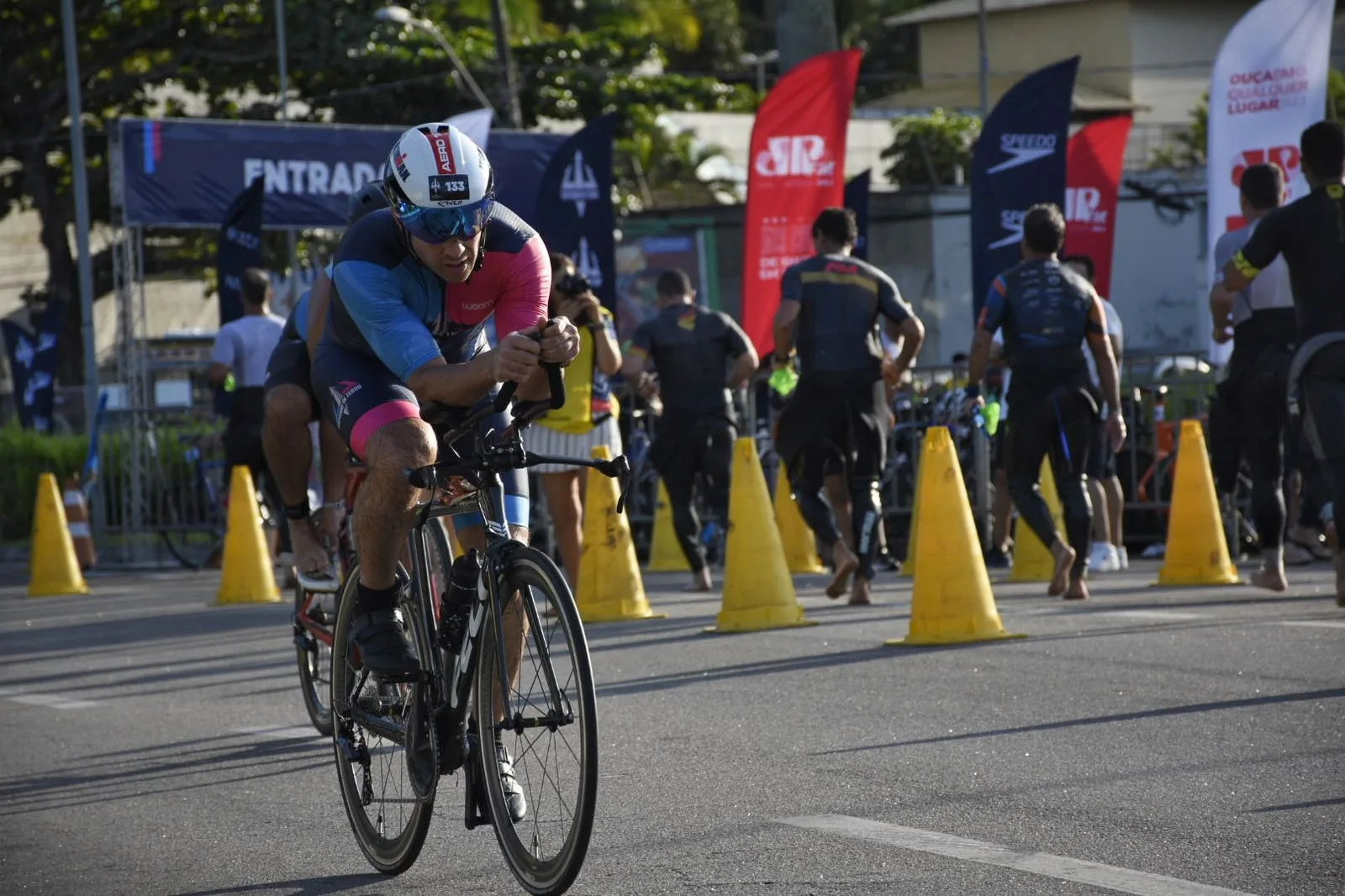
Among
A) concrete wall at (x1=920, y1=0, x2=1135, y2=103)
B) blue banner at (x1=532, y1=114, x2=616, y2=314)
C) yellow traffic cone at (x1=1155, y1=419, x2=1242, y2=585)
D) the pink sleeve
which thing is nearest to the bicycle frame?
the pink sleeve

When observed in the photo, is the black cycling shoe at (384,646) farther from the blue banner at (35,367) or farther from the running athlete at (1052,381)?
the blue banner at (35,367)

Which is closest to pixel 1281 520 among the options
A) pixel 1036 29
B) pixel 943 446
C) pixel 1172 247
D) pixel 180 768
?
pixel 943 446

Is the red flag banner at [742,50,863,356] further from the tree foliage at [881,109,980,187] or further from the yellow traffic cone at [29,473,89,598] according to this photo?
the tree foliage at [881,109,980,187]

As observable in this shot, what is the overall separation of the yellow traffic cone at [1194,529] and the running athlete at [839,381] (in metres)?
1.76

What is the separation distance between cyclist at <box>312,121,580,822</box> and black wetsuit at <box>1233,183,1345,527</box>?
4982 millimetres

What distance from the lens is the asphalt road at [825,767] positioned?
509 centimetres

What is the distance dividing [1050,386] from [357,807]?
6781mm

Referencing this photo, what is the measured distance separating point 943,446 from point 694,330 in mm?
3952

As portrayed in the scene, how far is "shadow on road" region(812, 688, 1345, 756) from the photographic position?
22.5 feet

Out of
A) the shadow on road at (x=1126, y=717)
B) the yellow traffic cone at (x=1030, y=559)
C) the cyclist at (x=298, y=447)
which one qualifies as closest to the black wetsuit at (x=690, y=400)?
the yellow traffic cone at (x=1030, y=559)

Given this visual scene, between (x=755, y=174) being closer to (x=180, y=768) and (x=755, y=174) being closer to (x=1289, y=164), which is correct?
(x=1289, y=164)

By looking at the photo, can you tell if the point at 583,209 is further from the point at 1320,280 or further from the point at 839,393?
the point at 1320,280

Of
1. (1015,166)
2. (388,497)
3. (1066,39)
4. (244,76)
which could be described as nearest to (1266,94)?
(1015,166)

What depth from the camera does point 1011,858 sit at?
5.02 metres
